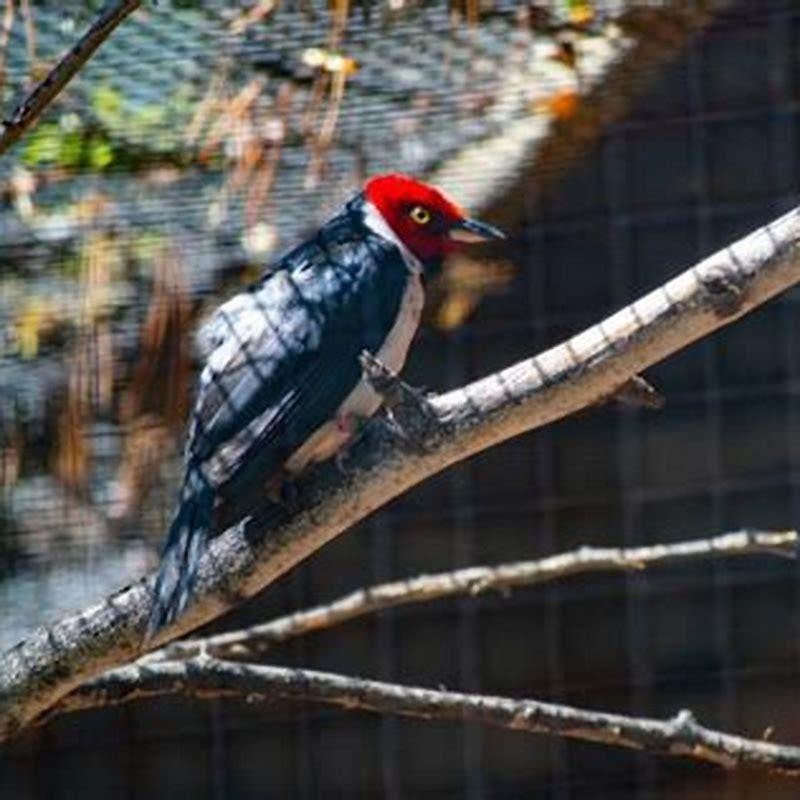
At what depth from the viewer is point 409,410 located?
4.58ft

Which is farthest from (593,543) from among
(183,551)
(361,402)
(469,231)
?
(183,551)

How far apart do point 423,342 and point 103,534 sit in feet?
1.32

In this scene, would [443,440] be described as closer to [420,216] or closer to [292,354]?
[292,354]

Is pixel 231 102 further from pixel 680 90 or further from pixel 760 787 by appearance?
pixel 760 787

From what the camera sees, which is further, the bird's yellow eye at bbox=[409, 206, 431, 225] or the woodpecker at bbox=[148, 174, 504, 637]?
the bird's yellow eye at bbox=[409, 206, 431, 225]

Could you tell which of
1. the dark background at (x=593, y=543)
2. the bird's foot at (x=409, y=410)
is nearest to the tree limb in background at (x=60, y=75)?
the bird's foot at (x=409, y=410)

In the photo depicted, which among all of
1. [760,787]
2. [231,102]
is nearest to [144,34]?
[231,102]

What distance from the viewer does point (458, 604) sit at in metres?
2.44

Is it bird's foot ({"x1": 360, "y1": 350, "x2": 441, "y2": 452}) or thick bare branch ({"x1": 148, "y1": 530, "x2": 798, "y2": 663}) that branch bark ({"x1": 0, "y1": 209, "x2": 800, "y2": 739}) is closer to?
bird's foot ({"x1": 360, "y1": 350, "x2": 441, "y2": 452})

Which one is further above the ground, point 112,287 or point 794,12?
point 794,12

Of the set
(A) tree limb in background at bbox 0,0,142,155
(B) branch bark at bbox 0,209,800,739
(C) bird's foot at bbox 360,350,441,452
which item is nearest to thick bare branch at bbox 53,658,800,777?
(B) branch bark at bbox 0,209,800,739

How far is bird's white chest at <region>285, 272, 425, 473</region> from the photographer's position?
1694 millimetres

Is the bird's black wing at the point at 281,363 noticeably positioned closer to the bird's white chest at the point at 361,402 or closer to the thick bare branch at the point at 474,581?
the bird's white chest at the point at 361,402

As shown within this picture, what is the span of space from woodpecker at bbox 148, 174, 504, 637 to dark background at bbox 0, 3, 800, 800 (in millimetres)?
440
